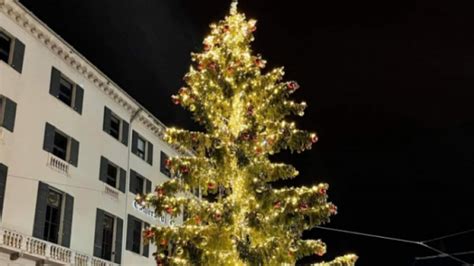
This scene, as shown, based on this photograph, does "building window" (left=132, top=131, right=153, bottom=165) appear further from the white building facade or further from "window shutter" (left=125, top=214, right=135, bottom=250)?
"window shutter" (left=125, top=214, right=135, bottom=250)

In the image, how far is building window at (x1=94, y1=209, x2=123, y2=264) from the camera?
25.6 m

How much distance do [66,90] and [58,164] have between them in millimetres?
3648

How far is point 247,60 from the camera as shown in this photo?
15523 mm

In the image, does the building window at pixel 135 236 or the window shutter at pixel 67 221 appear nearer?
the window shutter at pixel 67 221

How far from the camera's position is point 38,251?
68.9ft

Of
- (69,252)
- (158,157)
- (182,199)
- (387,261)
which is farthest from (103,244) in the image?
(387,261)

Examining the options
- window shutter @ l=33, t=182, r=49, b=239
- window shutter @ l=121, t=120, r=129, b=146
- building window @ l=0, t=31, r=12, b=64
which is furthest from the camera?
window shutter @ l=121, t=120, r=129, b=146

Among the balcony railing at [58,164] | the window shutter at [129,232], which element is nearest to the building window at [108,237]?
the window shutter at [129,232]

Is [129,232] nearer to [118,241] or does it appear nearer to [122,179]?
[118,241]

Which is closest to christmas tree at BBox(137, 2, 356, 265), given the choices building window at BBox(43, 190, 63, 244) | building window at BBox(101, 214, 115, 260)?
building window at BBox(43, 190, 63, 244)

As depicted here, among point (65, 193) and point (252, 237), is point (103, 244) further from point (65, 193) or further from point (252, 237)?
point (252, 237)

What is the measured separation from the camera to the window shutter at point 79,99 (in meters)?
25.6

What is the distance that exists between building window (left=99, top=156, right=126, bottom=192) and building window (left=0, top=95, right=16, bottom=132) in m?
6.28

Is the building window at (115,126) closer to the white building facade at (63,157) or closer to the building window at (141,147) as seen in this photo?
the white building facade at (63,157)
